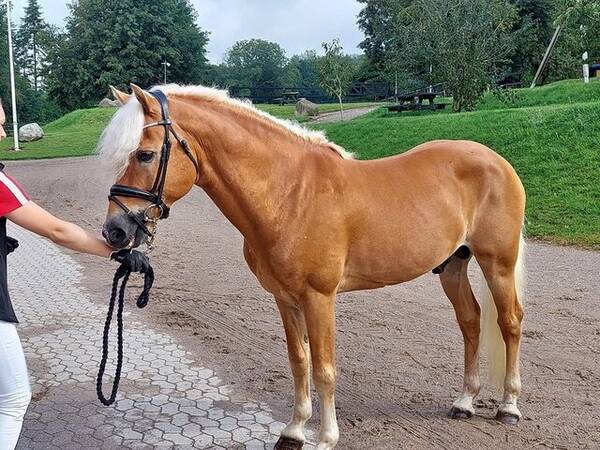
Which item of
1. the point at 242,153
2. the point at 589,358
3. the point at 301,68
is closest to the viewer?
the point at 242,153

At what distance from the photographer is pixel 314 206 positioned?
3160mm

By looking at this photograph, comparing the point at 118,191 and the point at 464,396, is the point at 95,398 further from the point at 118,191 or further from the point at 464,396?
the point at 464,396

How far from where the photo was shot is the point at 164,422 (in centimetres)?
384

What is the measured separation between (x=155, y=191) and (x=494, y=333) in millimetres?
2556

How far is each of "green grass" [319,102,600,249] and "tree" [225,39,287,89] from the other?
5780cm

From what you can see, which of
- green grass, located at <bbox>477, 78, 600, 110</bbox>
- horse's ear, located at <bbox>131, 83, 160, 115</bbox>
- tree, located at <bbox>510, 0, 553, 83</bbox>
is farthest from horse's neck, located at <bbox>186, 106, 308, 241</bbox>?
tree, located at <bbox>510, 0, 553, 83</bbox>

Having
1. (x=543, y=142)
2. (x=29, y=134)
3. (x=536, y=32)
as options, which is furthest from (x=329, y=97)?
(x=543, y=142)

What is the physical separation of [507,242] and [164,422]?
2.54 meters

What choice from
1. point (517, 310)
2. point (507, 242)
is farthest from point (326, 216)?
point (517, 310)

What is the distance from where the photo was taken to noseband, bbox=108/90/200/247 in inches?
107

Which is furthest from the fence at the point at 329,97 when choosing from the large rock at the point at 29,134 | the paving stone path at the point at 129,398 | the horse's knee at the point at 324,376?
the horse's knee at the point at 324,376

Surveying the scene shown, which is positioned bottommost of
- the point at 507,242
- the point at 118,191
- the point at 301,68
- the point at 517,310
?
the point at 517,310

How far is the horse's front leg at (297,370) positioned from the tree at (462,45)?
1727 centimetres

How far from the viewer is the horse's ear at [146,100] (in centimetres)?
268
